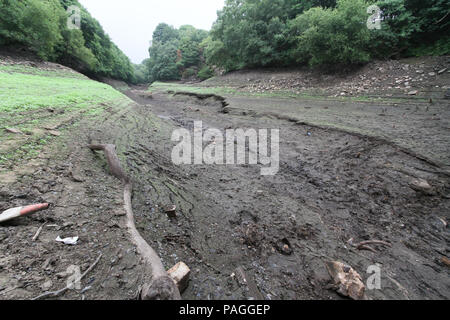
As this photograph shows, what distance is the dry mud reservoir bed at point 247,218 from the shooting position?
1.59m

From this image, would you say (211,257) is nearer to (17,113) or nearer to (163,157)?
(163,157)

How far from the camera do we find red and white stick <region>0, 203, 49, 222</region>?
1654 millimetres

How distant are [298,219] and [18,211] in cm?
332

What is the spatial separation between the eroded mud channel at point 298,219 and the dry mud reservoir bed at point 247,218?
16 mm

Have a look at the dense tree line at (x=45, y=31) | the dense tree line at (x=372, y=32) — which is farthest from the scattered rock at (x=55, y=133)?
the dense tree line at (x=45, y=31)

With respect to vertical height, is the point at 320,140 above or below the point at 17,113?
below

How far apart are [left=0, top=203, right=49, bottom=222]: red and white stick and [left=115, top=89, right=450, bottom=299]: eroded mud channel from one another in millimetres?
980

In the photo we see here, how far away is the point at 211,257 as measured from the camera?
2133 mm

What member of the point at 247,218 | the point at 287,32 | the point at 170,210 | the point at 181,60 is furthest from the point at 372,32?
the point at 181,60

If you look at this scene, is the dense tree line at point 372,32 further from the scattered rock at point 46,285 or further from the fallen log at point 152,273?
the scattered rock at point 46,285

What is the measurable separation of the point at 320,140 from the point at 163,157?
4473 mm
